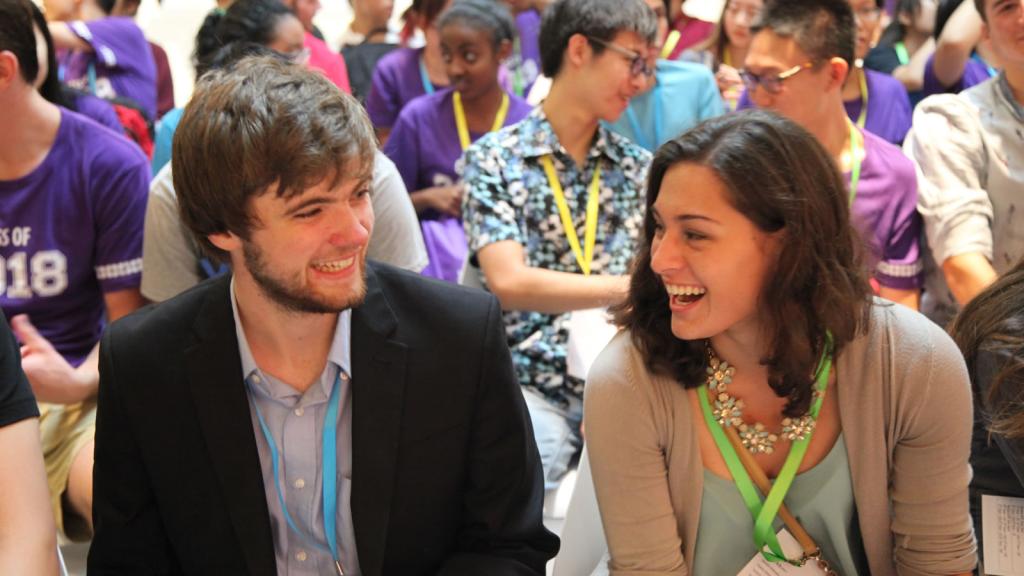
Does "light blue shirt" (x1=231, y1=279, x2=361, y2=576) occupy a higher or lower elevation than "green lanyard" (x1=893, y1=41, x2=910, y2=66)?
higher

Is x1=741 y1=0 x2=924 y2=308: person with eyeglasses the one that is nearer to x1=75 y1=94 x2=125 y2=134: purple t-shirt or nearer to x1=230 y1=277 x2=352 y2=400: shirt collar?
x1=230 y1=277 x2=352 y2=400: shirt collar

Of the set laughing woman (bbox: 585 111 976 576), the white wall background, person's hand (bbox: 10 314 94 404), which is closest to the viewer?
laughing woman (bbox: 585 111 976 576)

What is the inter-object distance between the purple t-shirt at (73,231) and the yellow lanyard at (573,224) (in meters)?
1.03

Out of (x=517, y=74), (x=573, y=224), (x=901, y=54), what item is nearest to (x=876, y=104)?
(x=901, y=54)

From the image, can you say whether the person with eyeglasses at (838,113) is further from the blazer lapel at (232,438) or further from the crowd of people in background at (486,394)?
the blazer lapel at (232,438)

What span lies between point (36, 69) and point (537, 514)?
1.66m

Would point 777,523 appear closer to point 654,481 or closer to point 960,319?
point 654,481

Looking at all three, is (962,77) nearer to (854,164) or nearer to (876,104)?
(876,104)

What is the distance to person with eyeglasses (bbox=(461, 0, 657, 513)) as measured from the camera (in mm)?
2787

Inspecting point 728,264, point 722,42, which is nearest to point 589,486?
point 728,264

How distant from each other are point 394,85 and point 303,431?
284 centimetres

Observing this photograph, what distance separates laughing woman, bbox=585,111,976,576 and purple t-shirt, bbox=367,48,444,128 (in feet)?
8.61

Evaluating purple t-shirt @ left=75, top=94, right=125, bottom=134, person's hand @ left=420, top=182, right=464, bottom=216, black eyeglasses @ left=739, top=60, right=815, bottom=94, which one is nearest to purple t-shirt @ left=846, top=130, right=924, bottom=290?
black eyeglasses @ left=739, top=60, right=815, bottom=94

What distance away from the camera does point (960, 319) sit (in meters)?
2.17
